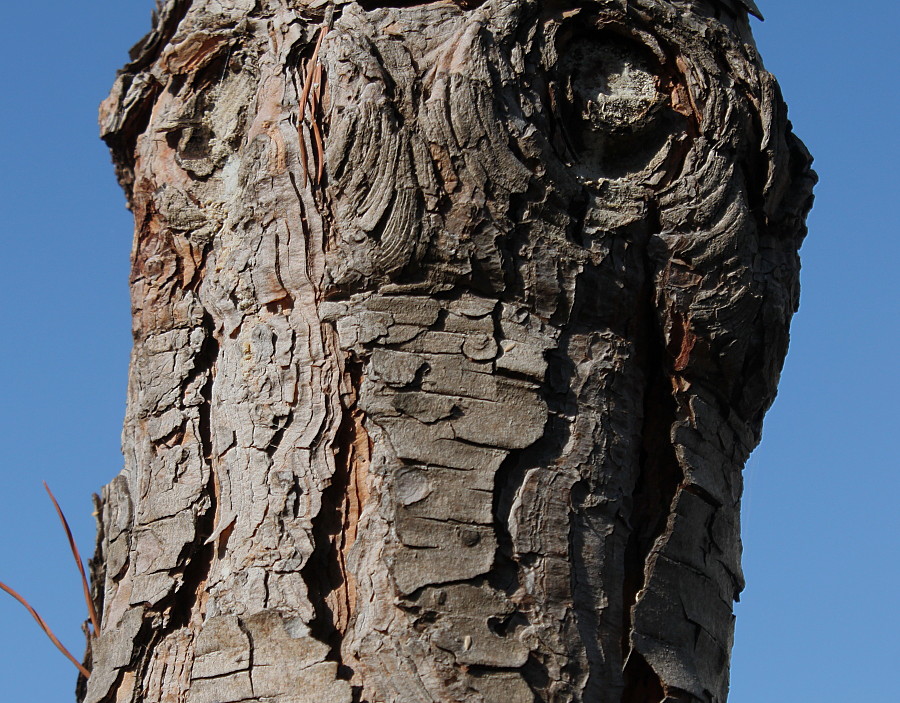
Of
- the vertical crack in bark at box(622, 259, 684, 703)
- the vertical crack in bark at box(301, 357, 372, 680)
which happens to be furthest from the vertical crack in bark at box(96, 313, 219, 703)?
the vertical crack in bark at box(622, 259, 684, 703)

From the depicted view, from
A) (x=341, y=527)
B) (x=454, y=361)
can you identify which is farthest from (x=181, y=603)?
(x=454, y=361)

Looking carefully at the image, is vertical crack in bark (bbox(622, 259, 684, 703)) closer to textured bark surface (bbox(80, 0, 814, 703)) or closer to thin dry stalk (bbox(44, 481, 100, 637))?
textured bark surface (bbox(80, 0, 814, 703))

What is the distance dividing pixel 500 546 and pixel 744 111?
0.94 metres

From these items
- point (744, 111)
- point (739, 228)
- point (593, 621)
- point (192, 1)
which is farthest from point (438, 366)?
point (192, 1)

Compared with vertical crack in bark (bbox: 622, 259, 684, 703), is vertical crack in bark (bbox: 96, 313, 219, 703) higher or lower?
lower

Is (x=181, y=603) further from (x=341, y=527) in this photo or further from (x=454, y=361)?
(x=454, y=361)

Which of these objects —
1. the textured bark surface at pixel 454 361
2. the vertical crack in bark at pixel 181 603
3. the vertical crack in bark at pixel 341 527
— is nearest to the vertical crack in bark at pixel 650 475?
the textured bark surface at pixel 454 361

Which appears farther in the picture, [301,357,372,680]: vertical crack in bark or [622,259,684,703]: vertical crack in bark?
[622,259,684,703]: vertical crack in bark

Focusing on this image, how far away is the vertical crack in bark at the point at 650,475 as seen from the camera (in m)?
2.04

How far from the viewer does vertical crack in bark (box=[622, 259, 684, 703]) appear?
2041 mm

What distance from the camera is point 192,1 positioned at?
8.29 ft

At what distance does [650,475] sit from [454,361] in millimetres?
425

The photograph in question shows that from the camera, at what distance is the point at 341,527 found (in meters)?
1.99

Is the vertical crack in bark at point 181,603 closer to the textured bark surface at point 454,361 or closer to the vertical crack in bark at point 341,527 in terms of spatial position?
the textured bark surface at point 454,361
